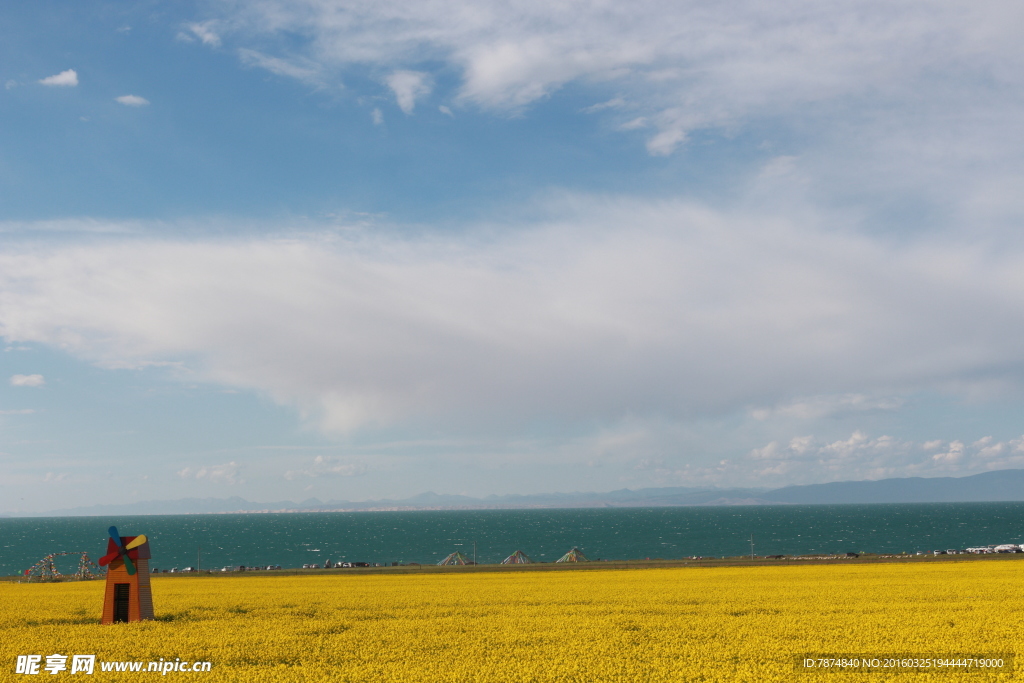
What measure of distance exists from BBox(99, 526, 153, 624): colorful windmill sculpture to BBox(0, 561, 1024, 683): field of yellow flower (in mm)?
1245

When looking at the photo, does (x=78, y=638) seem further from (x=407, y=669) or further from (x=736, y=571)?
(x=736, y=571)

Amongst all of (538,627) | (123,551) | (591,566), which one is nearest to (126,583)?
(123,551)

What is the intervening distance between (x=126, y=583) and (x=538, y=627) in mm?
19092

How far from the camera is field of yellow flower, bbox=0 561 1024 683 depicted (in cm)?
2492

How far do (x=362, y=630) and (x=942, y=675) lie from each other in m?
21.8

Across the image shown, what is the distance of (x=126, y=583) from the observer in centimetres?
3516

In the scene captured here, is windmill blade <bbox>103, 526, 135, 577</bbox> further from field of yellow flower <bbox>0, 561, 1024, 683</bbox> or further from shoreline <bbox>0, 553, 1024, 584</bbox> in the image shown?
shoreline <bbox>0, 553, 1024, 584</bbox>

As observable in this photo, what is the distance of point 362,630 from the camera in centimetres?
3275

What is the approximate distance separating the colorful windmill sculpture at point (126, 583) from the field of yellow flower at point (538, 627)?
4.08ft

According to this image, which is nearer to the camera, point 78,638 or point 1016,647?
point 1016,647

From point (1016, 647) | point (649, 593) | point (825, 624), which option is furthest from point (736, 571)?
point (1016, 647)

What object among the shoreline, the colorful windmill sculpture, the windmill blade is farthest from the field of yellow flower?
the shoreline

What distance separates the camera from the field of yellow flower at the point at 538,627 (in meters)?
24.9

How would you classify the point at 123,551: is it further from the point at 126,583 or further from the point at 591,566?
the point at 591,566
